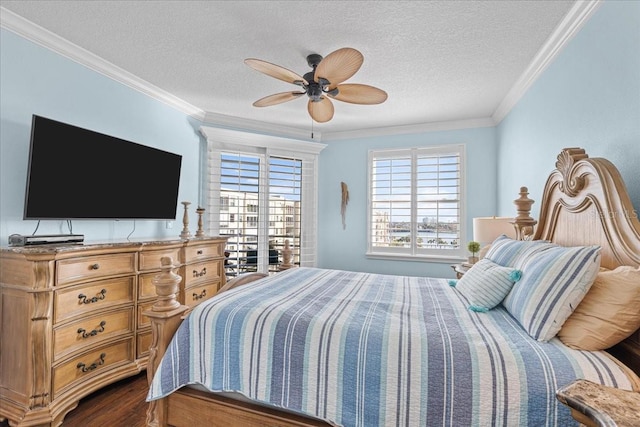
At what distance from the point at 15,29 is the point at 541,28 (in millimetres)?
3706

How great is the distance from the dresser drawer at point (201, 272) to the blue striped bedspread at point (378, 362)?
1509 millimetres

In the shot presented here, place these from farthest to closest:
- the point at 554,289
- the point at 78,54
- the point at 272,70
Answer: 1. the point at 78,54
2. the point at 272,70
3. the point at 554,289

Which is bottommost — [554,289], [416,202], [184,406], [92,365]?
[92,365]

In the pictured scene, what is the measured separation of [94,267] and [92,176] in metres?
0.79

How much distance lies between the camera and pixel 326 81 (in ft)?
7.39

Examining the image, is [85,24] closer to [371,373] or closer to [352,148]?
[371,373]

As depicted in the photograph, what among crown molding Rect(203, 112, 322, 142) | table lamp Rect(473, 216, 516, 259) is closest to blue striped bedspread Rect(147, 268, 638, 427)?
table lamp Rect(473, 216, 516, 259)

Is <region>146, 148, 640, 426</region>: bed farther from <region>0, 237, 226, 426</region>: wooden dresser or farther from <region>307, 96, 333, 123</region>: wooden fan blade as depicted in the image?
<region>307, 96, 333, 123</region>: wooden fan blade

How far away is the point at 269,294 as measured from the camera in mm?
1750

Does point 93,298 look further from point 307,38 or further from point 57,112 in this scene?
point 307,38

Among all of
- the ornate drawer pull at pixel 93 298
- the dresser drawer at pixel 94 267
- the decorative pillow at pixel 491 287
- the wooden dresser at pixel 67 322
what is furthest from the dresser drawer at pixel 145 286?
the decorative pillow at pixel 491 287

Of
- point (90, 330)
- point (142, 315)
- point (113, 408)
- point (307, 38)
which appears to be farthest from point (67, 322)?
point (307, 38)

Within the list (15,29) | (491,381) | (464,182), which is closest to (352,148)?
(464,182)

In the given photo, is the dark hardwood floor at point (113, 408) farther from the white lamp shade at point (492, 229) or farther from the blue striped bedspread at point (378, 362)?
the white lamp shade at point (492, 229)
